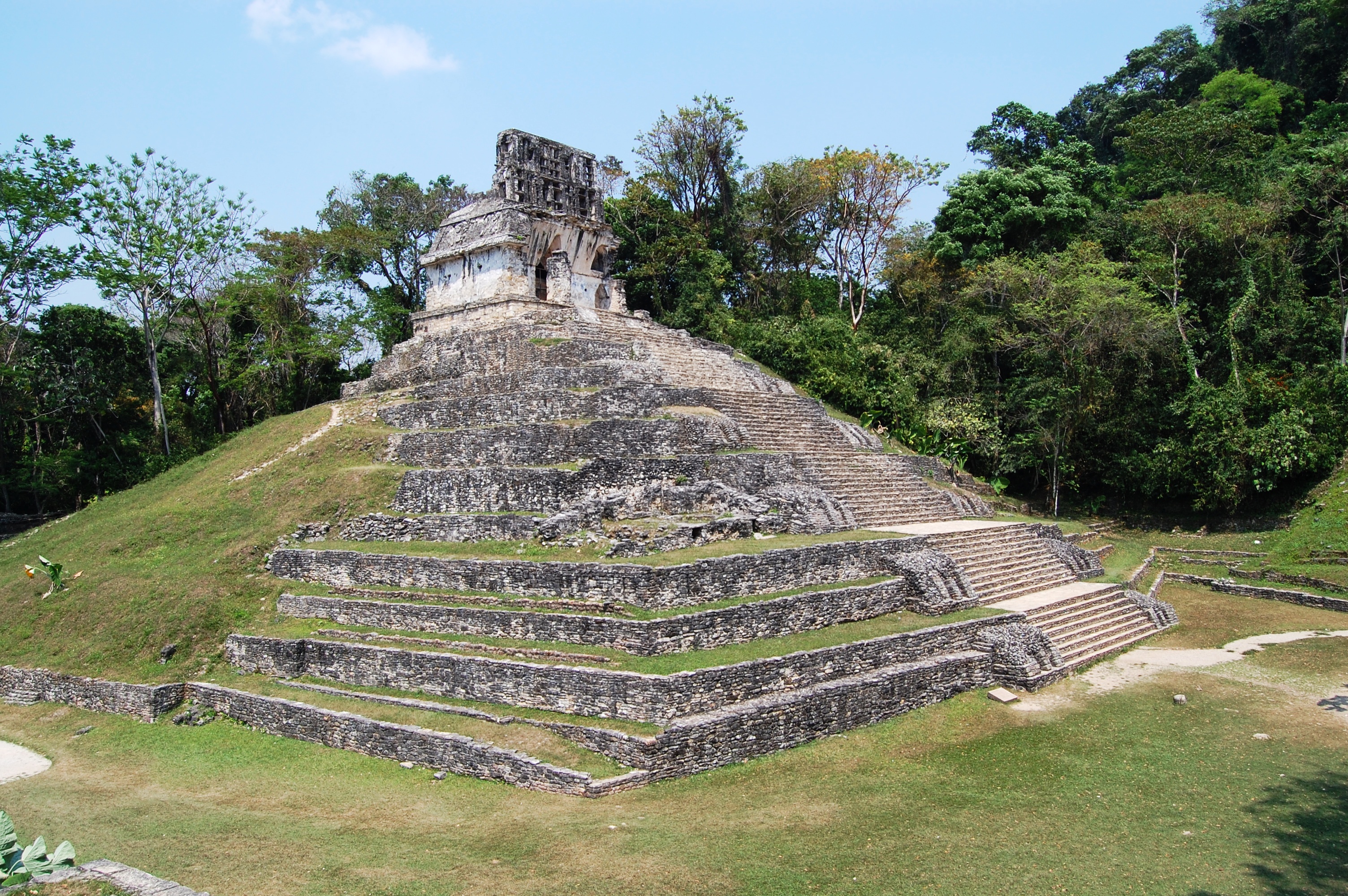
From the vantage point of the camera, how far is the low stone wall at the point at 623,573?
10891 millimetres

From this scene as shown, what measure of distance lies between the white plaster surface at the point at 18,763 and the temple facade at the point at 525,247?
1403 centimetres

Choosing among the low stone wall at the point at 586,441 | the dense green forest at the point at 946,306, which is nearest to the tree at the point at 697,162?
the dense green forest at the point at 946,306

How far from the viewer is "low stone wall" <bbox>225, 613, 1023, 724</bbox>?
30.9 ft

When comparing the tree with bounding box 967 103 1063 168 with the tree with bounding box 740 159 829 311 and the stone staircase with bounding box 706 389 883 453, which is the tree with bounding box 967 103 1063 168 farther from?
the stone staircase with bounding box 706 389 883 453

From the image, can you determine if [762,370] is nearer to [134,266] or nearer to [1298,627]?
[1298,627]

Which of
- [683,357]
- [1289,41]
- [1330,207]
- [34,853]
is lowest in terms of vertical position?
[34,853]

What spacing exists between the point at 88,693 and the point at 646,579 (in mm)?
9439

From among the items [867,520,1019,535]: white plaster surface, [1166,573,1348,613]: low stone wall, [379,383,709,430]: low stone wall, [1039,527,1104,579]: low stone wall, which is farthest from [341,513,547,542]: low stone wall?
[1166,573,1348,613]: low stone wall

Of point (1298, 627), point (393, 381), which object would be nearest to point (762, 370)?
point (393, 381)

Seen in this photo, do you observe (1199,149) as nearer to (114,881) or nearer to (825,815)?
(825,815)

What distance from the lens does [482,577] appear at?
12.3 metres

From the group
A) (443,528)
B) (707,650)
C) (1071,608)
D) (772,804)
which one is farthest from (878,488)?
(772,804)

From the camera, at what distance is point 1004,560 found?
15336 millimetres

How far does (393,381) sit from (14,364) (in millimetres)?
12138
